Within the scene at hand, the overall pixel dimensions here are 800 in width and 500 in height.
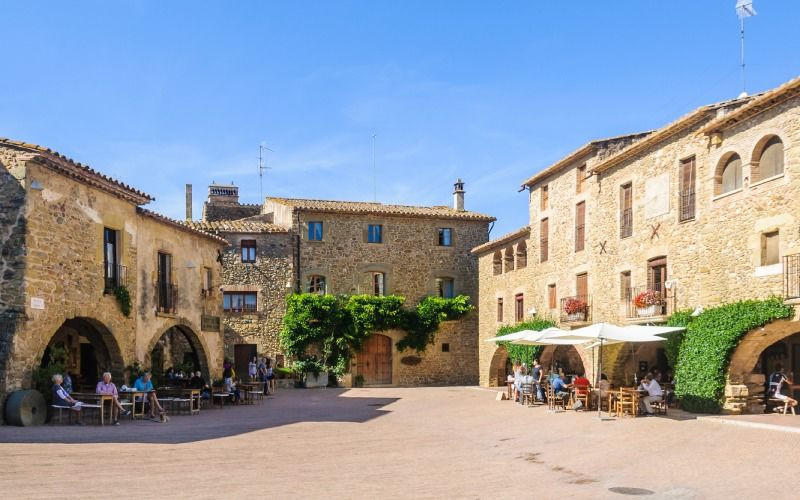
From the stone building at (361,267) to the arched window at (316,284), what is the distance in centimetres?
5

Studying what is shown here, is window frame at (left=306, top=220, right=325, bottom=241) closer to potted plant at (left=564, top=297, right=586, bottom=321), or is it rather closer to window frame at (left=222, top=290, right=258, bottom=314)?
window frame at (left=222, top=290, right=258, bottom=314)

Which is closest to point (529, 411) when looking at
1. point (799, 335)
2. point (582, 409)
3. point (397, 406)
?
point (582, 409)

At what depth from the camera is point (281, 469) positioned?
35.1 ft

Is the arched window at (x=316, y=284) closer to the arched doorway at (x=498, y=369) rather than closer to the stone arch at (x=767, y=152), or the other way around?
the arched doorway at (x=498, y=369)

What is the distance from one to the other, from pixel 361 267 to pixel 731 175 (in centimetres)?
2031

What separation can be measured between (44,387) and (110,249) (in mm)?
4644

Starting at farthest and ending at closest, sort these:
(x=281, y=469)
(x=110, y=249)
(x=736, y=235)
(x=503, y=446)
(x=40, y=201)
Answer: (x=110, y=249) → (x=736, y=235) → (x=40, y=201) → (x=503, y=446) → (x=281, y=469)

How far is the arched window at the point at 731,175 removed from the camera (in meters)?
17.9

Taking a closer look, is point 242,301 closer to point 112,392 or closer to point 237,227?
point 237,227

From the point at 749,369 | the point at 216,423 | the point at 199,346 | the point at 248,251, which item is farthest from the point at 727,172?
the point at 248,251

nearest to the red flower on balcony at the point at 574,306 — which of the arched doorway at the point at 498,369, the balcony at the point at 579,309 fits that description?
the balcony at the point at 579,309

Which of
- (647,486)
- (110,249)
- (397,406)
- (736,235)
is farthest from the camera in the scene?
(397,406)

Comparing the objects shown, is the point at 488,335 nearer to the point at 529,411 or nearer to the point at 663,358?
the point at 663,358

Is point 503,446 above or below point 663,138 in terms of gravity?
below
